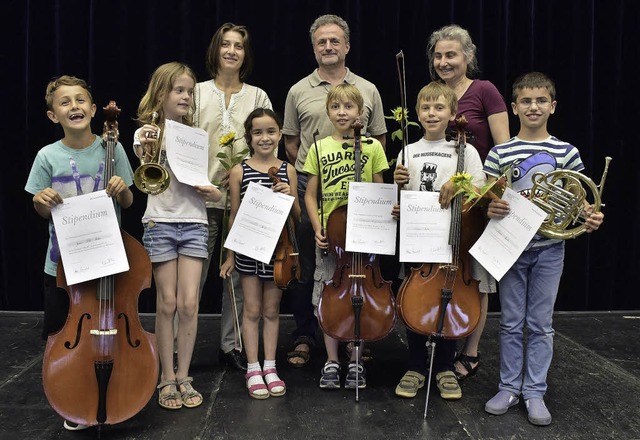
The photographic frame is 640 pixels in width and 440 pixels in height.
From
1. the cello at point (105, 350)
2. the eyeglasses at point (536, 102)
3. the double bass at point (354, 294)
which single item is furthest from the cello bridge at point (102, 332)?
the eyeglasses at point (536, 102)

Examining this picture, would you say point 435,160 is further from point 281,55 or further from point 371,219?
point 281,55

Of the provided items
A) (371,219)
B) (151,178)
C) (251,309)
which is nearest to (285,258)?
(251,309)

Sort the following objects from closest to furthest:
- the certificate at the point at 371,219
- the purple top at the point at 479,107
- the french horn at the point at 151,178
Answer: the french horn at the point at 151,178, the certificate at the point at 371,219, the purple top at the point at 479,107

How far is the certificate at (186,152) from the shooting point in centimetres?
245

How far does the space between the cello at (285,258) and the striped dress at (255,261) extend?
0.07 m

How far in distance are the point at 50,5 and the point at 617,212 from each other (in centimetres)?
426

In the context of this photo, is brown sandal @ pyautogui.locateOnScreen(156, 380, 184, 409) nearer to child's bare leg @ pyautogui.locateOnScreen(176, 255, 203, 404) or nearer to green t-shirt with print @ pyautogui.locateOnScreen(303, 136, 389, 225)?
child's bare leg @ pyautogui.locateOnScreen(176, 255, 203, 404)

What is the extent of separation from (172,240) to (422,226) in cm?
105

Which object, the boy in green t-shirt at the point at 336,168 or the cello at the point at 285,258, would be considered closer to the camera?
the cello at the point at 285,258

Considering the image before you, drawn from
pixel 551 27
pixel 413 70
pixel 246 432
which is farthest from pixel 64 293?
pixel 551 27

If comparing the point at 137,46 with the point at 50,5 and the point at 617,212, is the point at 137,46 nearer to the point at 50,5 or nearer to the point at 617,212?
the point at 50,5

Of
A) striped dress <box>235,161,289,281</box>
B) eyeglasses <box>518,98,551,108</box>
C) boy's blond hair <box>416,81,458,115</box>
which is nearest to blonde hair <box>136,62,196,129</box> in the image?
striped dress <box>235,161,289,281</box>

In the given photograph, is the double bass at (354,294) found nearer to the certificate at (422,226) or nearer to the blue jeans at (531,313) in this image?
→ the certificate at (422,226)

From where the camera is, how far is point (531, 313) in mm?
2502
